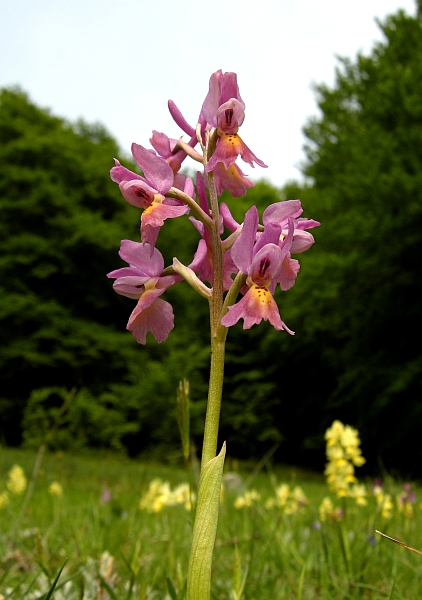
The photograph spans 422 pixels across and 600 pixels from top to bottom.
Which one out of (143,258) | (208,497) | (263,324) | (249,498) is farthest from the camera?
(263,324)

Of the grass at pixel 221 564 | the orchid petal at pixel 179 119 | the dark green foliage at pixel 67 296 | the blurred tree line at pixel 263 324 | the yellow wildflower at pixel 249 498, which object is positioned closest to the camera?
the orchid petal at pixel 179 119

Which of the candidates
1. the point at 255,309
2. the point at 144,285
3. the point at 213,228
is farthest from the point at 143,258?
the point at 255,309

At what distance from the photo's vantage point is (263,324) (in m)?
17.0

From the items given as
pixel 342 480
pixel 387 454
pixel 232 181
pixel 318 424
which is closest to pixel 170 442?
pixel 318 424

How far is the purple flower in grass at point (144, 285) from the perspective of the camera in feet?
3.73

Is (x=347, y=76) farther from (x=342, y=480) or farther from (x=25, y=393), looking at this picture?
(x=342, y=480)

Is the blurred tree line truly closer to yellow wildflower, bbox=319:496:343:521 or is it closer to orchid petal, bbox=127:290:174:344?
yellow wildflower, bbox=319:496:343:521

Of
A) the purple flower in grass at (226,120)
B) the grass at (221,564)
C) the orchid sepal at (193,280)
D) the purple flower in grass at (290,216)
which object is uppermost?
the purple flower in grass at (226,120)

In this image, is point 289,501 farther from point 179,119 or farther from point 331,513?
point 179,119

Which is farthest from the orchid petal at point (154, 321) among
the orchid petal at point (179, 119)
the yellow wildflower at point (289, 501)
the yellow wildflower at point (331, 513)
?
the yellow wildflower at point (289, 501)

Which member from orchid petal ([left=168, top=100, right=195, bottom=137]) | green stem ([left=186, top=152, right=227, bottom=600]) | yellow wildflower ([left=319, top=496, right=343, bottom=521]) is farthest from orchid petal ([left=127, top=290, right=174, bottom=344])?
yellow wildflower ([left=319, top=496, right=343, bottom=521])

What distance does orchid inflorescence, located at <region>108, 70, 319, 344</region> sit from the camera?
102 centimetres

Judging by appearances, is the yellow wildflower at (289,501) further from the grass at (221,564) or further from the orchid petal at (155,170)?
the orchid petal at (155,170)

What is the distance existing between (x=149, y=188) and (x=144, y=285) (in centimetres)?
20
